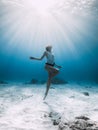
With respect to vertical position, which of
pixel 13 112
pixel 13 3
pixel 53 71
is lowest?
pixel 13 112

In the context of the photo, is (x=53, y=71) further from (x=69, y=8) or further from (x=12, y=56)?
(x=12, y=56)

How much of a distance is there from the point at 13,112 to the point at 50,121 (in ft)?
6.08

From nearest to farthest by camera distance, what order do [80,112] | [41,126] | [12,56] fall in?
[41,126], [80,112], [12,56]

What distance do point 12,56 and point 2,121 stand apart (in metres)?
127

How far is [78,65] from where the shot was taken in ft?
430

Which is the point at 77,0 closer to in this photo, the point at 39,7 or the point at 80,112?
the point at 39,7

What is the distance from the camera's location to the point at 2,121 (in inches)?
256

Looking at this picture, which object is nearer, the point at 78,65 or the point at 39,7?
the point at 39,7

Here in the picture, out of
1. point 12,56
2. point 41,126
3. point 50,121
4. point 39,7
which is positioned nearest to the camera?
point 41,126

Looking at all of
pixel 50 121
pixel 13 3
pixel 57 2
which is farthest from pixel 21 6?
pixel 50 121

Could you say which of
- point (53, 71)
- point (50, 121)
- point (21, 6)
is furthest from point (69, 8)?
point (50, 121)

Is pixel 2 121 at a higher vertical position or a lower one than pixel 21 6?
lower

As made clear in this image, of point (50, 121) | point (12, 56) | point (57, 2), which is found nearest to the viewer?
point (50, 121)

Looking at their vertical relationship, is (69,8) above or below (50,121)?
above
